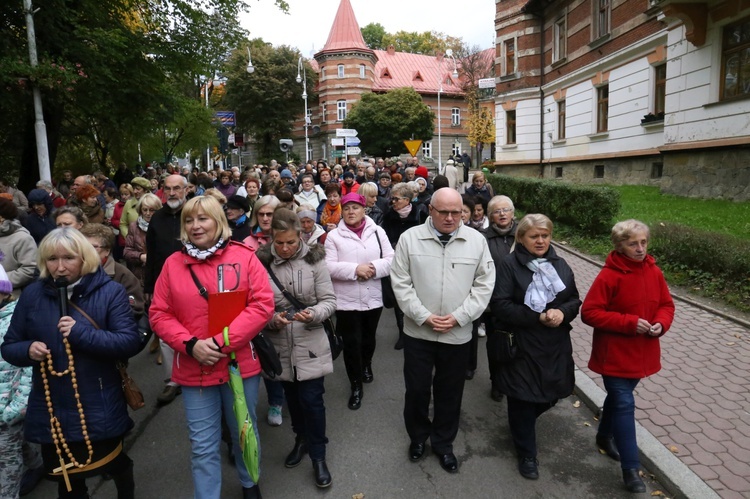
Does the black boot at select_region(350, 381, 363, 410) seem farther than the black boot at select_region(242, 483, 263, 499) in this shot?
Yes

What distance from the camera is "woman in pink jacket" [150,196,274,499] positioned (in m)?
2.87

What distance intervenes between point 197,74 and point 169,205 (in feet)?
40.3

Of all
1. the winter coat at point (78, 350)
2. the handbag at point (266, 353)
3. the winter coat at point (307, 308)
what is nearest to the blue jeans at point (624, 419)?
the winter coat at point (307, 308)

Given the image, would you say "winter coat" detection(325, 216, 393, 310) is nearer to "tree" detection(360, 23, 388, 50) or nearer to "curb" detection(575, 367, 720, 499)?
"curb" detection(575, 367, 720, 499)

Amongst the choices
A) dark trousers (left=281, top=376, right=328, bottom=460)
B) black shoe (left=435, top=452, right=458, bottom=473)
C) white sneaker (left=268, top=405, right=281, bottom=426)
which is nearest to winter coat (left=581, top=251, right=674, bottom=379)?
black shoe (left=435, top=452, right=458, bottom=473)

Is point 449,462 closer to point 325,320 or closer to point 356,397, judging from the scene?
point 356,397

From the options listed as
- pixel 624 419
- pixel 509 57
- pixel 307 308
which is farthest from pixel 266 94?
pixel 624 419

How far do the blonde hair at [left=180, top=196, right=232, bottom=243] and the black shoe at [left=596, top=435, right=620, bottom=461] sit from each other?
3.18 meters

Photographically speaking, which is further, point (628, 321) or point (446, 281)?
point (446, 281)

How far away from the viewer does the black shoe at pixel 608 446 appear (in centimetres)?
374

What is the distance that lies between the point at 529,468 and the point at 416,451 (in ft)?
2.67

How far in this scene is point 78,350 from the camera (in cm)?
272

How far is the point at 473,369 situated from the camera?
5.39 m

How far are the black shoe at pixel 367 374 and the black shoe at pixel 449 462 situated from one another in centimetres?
160
